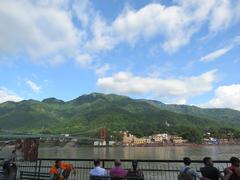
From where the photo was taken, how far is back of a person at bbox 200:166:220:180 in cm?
720

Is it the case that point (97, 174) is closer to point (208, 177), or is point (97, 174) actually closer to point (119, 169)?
point (119, 169)

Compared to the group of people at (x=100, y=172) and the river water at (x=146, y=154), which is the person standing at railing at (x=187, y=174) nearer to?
the group of people at (x=100, y=172)

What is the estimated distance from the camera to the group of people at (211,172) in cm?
636

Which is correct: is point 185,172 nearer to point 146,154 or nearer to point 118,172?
point 118,172

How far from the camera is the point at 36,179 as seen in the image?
10.7 m

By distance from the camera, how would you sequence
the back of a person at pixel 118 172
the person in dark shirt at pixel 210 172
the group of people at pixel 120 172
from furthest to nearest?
the back of a person at pixel 118 172 < the group of people at pixel 120 172 < the person in dark shirt at pixel 210 172

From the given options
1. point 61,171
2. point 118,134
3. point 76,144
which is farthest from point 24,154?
point 118,134

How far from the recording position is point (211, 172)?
23.8 ft

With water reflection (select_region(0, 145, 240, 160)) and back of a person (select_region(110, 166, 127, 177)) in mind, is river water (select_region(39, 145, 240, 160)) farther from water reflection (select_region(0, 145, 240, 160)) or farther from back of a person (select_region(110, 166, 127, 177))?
back of a person (select_region(110, 166, 127, 177))

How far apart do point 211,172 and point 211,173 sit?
0.07ft

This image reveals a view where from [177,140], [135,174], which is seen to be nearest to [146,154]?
[135,174]

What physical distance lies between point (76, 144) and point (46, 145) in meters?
14.0

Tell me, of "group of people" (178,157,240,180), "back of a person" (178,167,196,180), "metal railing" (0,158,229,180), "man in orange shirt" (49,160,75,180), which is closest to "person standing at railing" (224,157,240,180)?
"group of people" (178,157,240,180)

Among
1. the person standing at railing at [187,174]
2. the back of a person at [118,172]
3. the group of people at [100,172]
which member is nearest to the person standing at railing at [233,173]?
the person standing at railing at [187,174]
